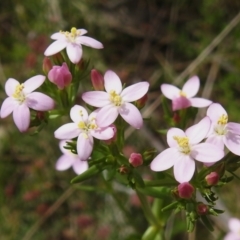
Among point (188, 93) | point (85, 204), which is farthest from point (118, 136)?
point (85, 204)

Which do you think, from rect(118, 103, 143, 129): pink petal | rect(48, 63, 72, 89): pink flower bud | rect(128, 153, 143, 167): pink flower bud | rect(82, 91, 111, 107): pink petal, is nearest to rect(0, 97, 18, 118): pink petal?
rect(48, 63, 72, 89): pink flower bud

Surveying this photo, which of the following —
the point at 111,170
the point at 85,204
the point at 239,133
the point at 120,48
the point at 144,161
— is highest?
the point at 239,133

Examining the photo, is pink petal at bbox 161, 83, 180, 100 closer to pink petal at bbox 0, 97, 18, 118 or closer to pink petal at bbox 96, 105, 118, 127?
pink petal at bbox 96, 105, 118, 127

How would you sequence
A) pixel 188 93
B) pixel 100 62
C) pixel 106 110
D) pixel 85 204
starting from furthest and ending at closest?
pixel 100 62, pixel 85 204, pixel 188 93, pixel 106 110

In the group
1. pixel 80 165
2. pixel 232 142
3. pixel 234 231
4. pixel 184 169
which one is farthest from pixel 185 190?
pixel 234 231

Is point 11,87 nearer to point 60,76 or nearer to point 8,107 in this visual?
point 8,107

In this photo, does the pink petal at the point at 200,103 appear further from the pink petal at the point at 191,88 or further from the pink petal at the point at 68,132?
the pink petal at the point at 68,132

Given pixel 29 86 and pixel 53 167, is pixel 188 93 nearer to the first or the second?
pixel 29 86
